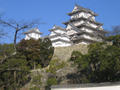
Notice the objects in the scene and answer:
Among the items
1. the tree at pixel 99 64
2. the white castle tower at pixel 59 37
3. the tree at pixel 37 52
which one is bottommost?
the tree at pixel 99 64

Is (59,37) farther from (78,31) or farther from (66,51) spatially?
(66,51)

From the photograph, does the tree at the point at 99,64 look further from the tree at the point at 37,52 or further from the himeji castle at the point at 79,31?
the himeji castle at the point at 79,31

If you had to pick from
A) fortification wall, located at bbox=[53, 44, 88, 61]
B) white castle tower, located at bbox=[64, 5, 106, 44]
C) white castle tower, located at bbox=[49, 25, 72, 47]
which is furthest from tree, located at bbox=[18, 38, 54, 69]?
white castle tower, located at bbox=[64, 5, 106, 44]

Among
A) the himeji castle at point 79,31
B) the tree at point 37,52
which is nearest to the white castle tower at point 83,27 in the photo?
the himeji castle at point 79,31

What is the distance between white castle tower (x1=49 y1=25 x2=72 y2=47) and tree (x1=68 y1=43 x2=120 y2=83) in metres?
12.4

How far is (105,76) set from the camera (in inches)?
634

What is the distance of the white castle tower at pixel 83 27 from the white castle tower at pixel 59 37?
890mm

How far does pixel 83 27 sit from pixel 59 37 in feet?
15.4

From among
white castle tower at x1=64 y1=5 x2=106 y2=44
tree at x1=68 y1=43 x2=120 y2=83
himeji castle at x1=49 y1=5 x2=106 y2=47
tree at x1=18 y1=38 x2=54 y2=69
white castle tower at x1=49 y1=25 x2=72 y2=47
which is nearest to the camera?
tree at x1=68 y1=43 x2=120 y2=83

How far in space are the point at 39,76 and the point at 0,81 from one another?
12.7 ft

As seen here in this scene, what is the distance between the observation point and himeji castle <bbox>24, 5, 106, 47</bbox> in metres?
30.6

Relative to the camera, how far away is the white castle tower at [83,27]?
99.7 ft

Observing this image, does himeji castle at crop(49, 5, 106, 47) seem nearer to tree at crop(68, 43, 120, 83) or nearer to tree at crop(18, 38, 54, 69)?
tree at crop(18, 38, 54, 69)

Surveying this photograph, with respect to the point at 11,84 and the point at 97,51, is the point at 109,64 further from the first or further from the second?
the point at 11,84
